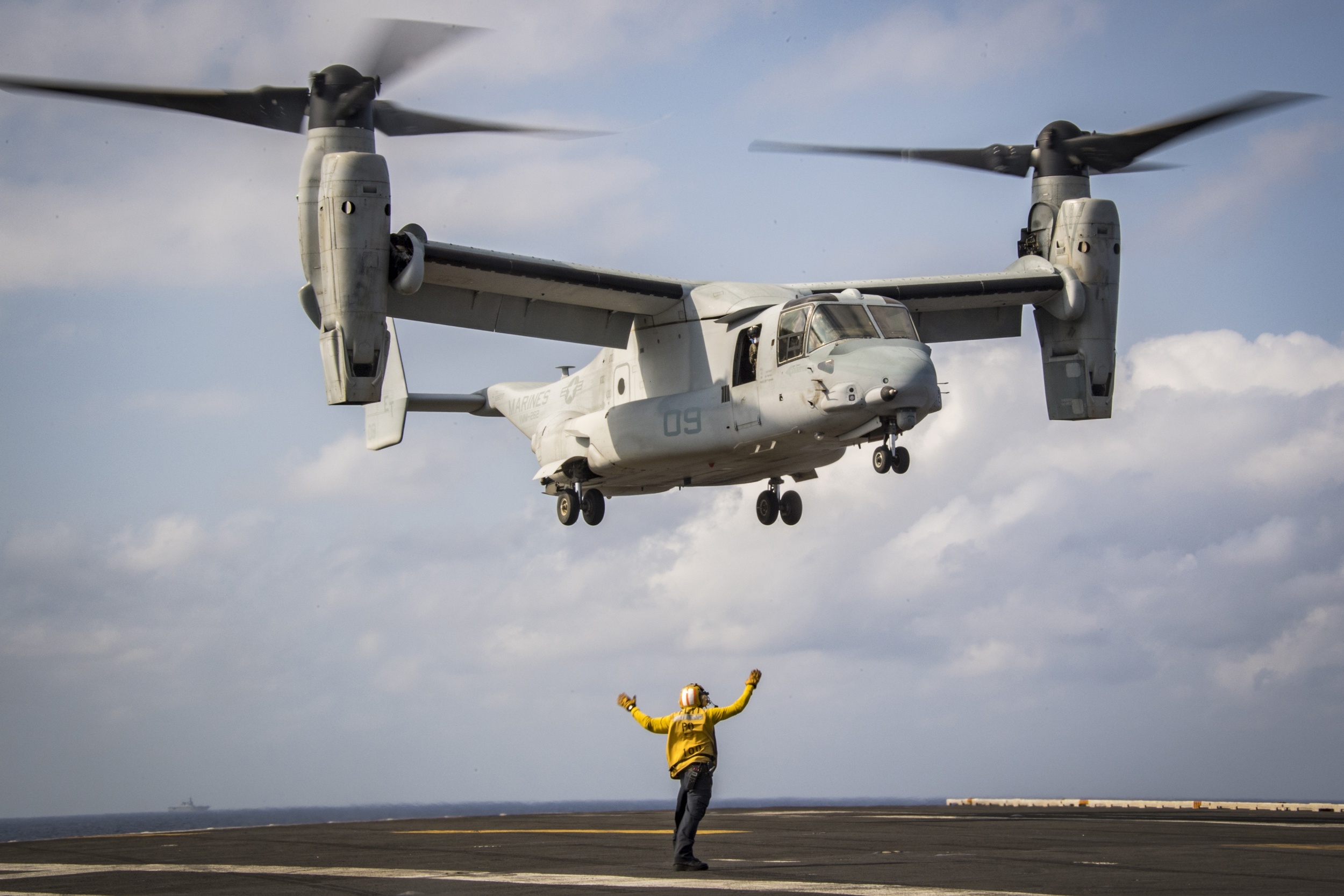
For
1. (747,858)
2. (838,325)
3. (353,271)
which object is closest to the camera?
(747,858)

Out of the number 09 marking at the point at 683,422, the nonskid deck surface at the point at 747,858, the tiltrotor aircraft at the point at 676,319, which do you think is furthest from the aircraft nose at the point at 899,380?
the nonskid deck surface at the point at 747,858

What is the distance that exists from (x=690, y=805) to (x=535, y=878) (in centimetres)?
148

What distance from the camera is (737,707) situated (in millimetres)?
11492

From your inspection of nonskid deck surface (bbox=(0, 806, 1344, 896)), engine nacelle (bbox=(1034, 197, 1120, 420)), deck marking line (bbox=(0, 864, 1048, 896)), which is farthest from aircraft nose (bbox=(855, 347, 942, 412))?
deck marking line (bbox=(0, 864, 1048, 896))

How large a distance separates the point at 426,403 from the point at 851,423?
1120 cm

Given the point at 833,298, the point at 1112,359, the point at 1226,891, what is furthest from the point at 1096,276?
the point at 1226,891

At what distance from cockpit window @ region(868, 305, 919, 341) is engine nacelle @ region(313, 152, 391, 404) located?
25.5 feet

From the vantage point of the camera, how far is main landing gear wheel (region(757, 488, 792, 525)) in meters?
25.0

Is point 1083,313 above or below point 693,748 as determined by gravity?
above

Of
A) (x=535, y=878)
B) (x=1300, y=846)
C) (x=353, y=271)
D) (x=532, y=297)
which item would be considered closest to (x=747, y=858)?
(x=535, y=878)

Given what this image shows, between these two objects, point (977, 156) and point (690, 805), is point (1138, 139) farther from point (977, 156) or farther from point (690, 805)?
point (690, 805)

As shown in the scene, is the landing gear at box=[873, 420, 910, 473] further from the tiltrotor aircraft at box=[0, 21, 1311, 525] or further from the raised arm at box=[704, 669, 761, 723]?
the raised arm at box=[704, 669, 761, 723]

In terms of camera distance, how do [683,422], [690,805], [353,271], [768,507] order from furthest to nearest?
[768,507] < [683,422] < [353,271] < [690,805]

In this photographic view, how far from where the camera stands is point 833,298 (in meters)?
21.0
